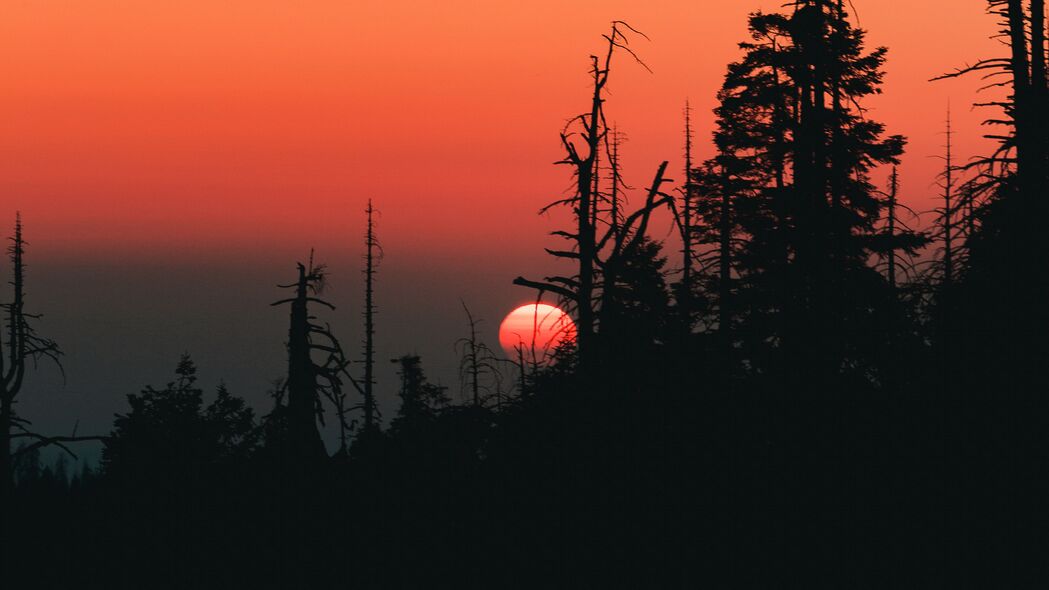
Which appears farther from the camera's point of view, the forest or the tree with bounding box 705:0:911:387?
the tree with bounding box 705:0:911:387

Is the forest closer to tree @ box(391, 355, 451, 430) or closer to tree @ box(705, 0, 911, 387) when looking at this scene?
tree @ box(705, 0, 911, 387)

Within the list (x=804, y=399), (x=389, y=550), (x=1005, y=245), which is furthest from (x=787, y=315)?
(x=389, y=550)

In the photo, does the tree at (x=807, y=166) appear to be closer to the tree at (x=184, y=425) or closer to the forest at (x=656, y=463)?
the forest at (x=656, y=463)

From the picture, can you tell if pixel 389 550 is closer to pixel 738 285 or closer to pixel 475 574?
pixel 475 574

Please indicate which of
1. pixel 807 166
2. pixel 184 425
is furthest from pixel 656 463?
pixel 184 425

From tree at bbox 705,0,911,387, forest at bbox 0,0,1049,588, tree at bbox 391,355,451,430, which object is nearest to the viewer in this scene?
forest at bbox 0,0,1049,588

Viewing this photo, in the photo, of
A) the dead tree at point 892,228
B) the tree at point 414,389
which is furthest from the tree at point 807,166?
the tree at point 414,389

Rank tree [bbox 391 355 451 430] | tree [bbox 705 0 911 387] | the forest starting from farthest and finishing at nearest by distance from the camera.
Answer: tree [bbox 391 355 451 430]
tree [bbox 705 0 911 387]
the forest

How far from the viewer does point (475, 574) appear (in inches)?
745

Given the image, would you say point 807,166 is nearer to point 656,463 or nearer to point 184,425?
point 656,463

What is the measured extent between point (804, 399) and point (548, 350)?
173 inches

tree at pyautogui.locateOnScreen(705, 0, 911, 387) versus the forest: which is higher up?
tree at pyautogui.locateOnScreen(705, 0, 911, 387)

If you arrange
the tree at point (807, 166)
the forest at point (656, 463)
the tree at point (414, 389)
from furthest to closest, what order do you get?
the tree at point (414, 389) < the tree at point (807, 166) < the forest at point (656, 463)

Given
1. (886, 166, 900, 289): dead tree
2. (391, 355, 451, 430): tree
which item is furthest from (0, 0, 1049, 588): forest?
(391, 355, 451, 430): tree
